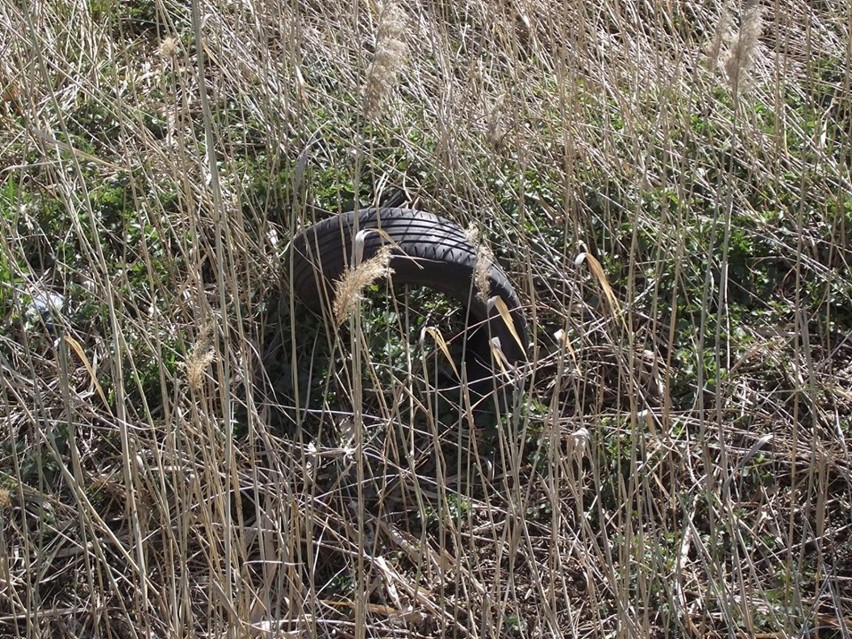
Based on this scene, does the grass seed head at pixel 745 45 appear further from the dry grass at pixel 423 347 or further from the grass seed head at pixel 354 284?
the grass seed head at pixel 354 284

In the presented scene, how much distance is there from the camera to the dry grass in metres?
1.94


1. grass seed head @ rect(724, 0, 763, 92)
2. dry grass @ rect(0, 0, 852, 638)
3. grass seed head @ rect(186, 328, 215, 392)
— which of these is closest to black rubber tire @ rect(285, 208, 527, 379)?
dry grass @ rect(0, 0, 852, 638)

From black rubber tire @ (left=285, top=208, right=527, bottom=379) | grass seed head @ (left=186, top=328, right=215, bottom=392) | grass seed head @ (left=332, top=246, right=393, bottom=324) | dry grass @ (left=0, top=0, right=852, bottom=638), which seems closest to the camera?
grass seed head @ (left=332, top=246, right=393, bottom=324)

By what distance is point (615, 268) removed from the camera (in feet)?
10.2

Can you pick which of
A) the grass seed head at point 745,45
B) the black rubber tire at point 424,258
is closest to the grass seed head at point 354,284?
the grass seed head at point 745,45

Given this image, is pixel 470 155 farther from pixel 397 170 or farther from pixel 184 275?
pixel 184 275

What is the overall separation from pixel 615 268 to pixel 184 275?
1.36 metres

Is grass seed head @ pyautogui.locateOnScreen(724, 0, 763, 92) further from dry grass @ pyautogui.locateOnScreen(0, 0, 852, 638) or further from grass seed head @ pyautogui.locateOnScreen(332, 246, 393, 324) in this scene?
grass seed head @ pyautogui.locateOnScreen(332, 246, 393, 324)

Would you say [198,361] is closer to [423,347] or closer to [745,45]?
[423,347]

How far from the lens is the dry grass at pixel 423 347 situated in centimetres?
194

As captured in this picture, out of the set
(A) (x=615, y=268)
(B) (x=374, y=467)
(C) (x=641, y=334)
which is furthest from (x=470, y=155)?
(B) (x=374, y=467)

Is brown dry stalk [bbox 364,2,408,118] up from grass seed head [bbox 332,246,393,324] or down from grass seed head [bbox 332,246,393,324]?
up

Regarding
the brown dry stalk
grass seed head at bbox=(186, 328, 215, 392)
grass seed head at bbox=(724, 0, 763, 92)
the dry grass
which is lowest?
the dry grass

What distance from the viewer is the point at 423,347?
2.05 m
